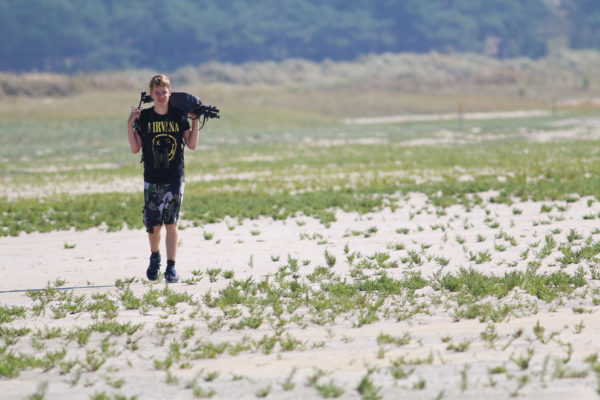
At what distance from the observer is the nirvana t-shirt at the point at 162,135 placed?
8.16 m

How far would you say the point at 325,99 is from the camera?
124m

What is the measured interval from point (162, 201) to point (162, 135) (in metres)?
0.82

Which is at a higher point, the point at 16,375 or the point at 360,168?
the point at 360,168

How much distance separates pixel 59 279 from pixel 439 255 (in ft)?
17.3

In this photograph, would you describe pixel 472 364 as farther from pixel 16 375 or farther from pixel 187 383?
pixel 16 375

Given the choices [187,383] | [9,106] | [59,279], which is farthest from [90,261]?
[9,106]

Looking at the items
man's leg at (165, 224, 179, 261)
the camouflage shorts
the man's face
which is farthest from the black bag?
man's leg at (165, 224, 179, 261)

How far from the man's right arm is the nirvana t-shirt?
0.05m

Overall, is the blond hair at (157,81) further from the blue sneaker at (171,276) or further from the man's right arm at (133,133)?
the blue sneaker at (171,276)

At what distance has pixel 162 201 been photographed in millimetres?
8430

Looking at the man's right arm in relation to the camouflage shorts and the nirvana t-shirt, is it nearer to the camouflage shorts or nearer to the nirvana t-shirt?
the nirvana t-shirt

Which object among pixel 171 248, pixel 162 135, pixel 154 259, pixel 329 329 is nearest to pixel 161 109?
pixel 162 135

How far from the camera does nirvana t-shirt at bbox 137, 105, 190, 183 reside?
8156 mm

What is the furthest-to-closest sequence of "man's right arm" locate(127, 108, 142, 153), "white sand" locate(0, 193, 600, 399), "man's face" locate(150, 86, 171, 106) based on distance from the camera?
"man's face" locate(150, 86, 171, 106), "man's right arm" locate(127, 108, 142, 153), "white sand" locate(0, 193, 600, 399)
